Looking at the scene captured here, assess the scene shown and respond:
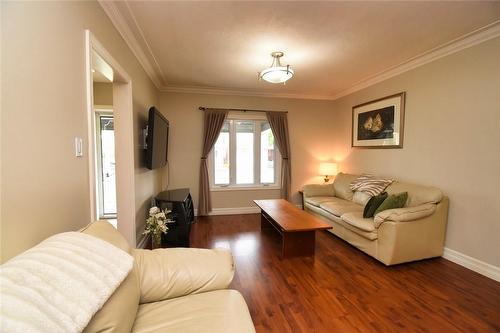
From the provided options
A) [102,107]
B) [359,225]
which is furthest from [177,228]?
[102,107]

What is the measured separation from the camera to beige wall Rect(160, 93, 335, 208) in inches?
175

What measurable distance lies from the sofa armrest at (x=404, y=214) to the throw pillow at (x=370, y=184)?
786 mm

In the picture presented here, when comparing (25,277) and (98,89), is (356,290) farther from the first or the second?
(98,89)

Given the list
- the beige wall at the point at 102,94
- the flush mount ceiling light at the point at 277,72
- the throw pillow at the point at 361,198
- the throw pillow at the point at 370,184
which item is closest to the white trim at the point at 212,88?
the beige wall at the point at 102,94

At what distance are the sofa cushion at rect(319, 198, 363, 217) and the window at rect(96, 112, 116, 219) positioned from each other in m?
A: 3.80

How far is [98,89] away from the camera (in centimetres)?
387

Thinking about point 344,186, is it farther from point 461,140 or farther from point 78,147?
point 78,147

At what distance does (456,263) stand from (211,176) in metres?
3.91

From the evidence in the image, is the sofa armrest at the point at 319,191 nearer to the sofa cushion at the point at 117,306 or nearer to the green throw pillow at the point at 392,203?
the green throw pillow at the point at 392,203

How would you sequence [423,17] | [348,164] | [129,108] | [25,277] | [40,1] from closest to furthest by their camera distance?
[25,277], [40,1], [423,17], [129,108], [348,164]

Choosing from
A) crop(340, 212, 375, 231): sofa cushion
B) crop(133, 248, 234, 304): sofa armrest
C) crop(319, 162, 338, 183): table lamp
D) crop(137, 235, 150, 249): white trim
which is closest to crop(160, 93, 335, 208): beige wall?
crop(319, 162, 338, 183): table lamp

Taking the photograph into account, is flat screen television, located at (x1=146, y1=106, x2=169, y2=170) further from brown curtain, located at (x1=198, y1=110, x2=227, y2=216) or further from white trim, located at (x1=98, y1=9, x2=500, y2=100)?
brown curtain, located at (x1=198, y1=110, x2=227, y2=216)

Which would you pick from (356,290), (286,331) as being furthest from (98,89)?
(356,290)

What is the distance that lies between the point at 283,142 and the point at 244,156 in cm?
88
